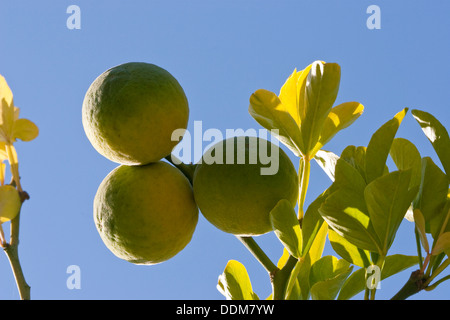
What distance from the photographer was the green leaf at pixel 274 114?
910mm

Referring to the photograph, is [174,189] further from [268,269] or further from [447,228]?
[447,228]

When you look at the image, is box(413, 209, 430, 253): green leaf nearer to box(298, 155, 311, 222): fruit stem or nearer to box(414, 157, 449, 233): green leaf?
box(414, 157, 449, 233): green leaf

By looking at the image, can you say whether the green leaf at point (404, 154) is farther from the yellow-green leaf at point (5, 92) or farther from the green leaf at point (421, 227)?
the yellow-green leaf at point (5, 92)

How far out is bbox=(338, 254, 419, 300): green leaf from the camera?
959mm

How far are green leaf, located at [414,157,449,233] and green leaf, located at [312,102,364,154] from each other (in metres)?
0.16

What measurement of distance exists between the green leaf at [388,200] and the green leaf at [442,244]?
0.07 metres

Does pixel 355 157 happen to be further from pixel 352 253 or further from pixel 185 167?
pixel 185 167

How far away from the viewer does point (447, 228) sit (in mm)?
820

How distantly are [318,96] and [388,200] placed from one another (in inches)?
8.7

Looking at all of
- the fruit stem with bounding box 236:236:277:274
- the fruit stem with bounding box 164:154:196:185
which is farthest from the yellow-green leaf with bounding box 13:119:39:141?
the fruit stem with bounding box 236:236:277:274

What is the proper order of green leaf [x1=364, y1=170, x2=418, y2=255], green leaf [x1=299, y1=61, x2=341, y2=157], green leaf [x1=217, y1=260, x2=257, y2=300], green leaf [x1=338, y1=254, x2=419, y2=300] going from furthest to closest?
green leaf [x1=217, y1=260, x2=257, y2=300]
green leaf [x1=338, y1=254, x2=419, y2=300]
green leaf [x1=299, y1=61, x2=341, y2=157]
green leaf [x1=364, y1=170, x2=418, y2=255]

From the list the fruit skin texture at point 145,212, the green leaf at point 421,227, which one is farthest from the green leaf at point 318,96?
the fruit skin texture at point 145,212

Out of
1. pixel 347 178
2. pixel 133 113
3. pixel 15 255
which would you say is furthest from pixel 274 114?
pixel 15 255
